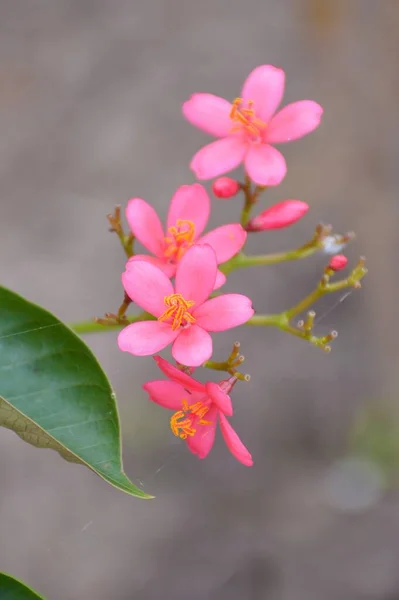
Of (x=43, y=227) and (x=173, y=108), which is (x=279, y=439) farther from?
(x=173, y=108)

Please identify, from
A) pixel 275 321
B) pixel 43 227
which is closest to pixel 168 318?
pixel 275 321

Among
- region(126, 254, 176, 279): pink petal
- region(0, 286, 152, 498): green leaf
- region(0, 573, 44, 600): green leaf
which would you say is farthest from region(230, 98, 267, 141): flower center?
region(0, 573, 44, 600): green leaf

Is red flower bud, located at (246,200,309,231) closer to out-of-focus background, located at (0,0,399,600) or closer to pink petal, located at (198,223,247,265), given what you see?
pink petal, located at (198,223,247,265)

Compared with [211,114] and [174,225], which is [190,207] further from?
[211,114]

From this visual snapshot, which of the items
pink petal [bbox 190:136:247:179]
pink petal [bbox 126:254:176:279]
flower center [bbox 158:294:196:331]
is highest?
pink petal [bbox 190:136:247:179]

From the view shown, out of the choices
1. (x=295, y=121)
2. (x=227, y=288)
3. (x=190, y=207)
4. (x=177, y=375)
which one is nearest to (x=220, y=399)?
(x=177, y=375)

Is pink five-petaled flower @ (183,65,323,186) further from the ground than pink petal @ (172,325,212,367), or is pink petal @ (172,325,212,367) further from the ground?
pink five-petaled flower @ (183,65,323,186)
